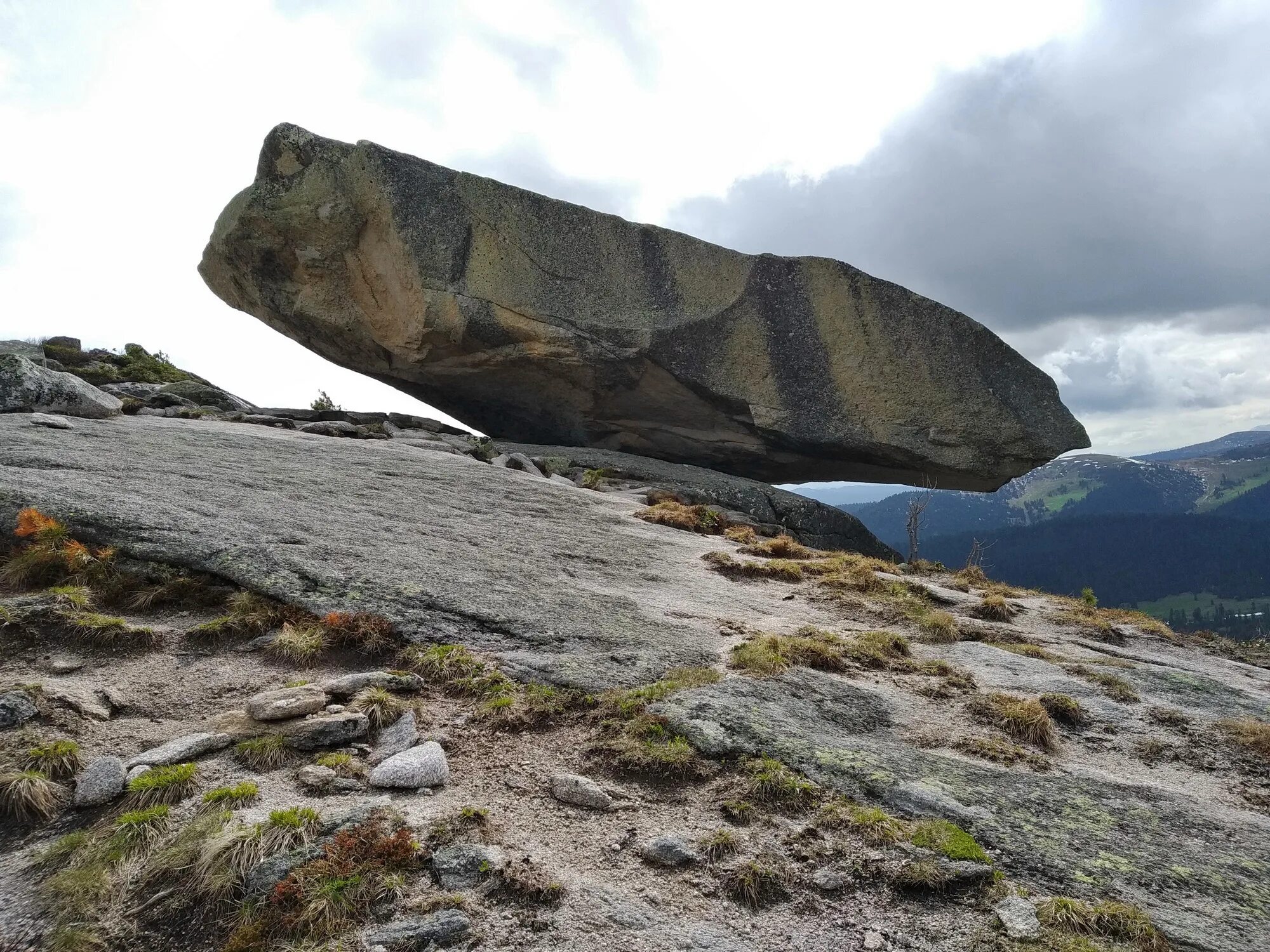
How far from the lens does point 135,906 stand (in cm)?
472

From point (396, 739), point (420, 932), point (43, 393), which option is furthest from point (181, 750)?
point (43, 393)

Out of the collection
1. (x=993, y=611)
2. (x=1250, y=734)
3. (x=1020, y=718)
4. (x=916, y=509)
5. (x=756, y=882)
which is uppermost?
(x=916, y=509)

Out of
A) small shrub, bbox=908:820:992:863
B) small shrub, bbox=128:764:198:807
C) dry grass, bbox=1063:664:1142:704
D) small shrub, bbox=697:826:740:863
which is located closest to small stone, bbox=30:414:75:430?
small shrub, bbox=128:764:198:807

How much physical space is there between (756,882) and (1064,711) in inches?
217

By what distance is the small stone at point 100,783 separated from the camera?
18.9ft

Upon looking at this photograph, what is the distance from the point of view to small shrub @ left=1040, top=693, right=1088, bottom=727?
28.6 feet

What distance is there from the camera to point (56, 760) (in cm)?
607

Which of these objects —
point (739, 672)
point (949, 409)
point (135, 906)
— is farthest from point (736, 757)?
point (949, 409)

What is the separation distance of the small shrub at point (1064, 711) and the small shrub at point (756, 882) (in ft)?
16.6

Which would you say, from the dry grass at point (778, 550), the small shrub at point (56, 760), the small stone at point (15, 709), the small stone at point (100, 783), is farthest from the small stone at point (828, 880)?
the dry grass at point (778, 550)

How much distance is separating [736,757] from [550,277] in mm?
22286

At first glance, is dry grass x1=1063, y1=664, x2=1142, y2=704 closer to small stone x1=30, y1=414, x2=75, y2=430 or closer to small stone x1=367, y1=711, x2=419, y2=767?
small stone x1=367, y1=711, x2=419, y2=767

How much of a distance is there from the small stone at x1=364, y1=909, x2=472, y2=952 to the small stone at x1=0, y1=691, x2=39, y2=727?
4364 mm

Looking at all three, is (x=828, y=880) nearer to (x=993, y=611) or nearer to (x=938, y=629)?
(x=938, y=629)
